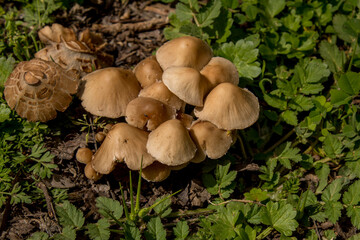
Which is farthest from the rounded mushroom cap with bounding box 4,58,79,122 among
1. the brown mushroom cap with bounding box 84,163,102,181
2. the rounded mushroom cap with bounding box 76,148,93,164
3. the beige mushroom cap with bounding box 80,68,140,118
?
the brown mushroom cap with bounding box 84,163,102,181

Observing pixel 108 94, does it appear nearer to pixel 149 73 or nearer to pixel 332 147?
pixel 149 73

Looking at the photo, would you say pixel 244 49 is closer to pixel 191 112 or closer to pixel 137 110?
pixel 191 112

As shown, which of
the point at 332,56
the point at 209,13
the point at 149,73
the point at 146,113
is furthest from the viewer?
the point at 332,56

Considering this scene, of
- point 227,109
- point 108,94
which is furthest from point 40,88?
point 227,109

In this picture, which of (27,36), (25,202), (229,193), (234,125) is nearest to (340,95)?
(234,125)

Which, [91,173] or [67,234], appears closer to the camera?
[67,234]

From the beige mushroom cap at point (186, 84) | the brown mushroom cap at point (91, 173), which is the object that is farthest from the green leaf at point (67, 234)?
the beige mushroom cap at point (186, 84)
